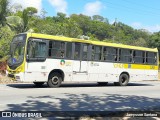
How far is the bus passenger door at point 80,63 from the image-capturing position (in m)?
19.6

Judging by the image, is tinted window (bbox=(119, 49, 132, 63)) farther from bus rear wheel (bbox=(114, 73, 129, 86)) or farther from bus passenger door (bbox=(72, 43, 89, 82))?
bus passenger door (bbox=(72, 43, 89, 82))

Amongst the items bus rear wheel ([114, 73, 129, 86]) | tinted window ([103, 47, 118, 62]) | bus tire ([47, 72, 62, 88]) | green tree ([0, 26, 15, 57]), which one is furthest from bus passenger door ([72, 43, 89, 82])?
green tree ([0, 26, 15, 57])

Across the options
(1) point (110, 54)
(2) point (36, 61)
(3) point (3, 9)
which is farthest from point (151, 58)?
(3) point (3, 9)

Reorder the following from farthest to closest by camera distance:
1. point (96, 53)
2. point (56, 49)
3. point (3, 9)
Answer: point (3, 9), point (96, 53), point (56, 49)

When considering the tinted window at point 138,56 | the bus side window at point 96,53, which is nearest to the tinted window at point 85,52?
the bus side window at point 96,53

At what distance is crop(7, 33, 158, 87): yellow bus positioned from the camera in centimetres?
1773

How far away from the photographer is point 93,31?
14375 cm

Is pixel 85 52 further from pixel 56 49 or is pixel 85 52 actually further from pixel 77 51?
pixel 56 49

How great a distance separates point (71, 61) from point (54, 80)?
4.94 ft

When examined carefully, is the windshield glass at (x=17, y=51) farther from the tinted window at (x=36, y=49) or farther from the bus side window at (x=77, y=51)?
the bus side window at (x=77, y=51)

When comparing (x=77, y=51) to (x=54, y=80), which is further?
(x=77, y=51)

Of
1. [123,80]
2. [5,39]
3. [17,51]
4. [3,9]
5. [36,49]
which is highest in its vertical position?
[3,9]

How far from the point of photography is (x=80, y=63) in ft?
65.3

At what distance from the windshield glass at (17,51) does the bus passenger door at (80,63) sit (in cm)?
325
